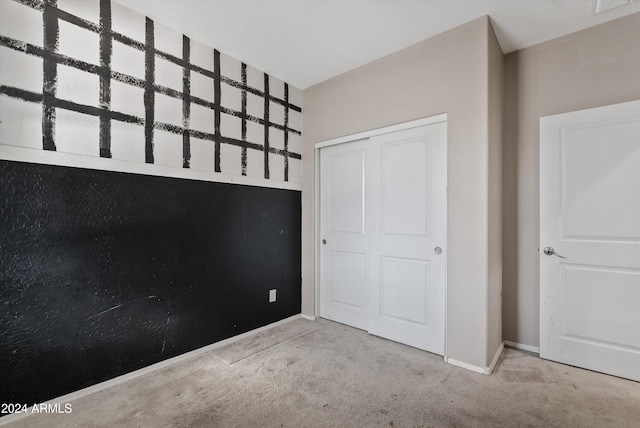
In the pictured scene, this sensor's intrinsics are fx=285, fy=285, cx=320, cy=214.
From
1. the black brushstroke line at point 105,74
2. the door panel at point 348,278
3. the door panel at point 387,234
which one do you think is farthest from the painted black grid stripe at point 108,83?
the door panel at point 348,278

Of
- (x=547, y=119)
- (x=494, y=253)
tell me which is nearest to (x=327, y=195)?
(x=494, y=253)

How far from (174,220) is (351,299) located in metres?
1.99

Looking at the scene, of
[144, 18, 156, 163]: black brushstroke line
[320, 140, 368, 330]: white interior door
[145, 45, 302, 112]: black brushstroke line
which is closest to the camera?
[144, 18, 156, 163]: black brushstroke line

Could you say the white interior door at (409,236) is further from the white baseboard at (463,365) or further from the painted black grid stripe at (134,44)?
the painted black grid stripe at (134,44)

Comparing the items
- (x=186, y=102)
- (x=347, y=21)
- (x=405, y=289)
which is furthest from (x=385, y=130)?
(x=186, y=102)

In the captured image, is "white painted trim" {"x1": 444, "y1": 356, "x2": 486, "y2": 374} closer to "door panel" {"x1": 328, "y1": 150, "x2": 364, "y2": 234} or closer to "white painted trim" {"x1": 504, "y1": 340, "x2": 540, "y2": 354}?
"white painted trim" {"x1": 504, "y1": 340, "x2": 540, "y2": 354}

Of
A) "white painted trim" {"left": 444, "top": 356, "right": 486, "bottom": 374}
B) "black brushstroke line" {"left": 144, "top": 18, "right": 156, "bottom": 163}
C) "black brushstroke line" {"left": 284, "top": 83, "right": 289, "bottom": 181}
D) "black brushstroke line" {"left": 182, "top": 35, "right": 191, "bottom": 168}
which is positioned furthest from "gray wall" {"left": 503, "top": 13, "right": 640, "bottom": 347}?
"black brushstroke line" {"left": 144, "top": 18, "right": 156, "bottom": 163}

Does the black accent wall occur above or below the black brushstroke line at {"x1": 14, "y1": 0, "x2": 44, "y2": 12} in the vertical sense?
below

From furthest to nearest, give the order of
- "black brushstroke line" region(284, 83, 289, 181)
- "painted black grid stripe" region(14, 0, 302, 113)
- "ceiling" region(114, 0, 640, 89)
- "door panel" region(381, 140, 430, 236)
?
"black brushstroke line" region(284, 83, 289, 181), "door panel" region(381, 140, 430, 236), "ceiling" region(114, 0, 640, 89), "painted black grid stripe" region(14, 0, 302, 113)

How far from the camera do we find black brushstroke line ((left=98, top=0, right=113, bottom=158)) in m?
2.01

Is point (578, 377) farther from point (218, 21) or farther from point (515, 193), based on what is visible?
point (218, 21)

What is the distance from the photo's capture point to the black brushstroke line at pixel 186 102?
2.45 metres

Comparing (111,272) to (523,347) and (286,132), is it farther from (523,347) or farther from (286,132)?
(523,347)

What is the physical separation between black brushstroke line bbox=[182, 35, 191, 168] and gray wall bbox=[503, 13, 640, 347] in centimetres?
294
